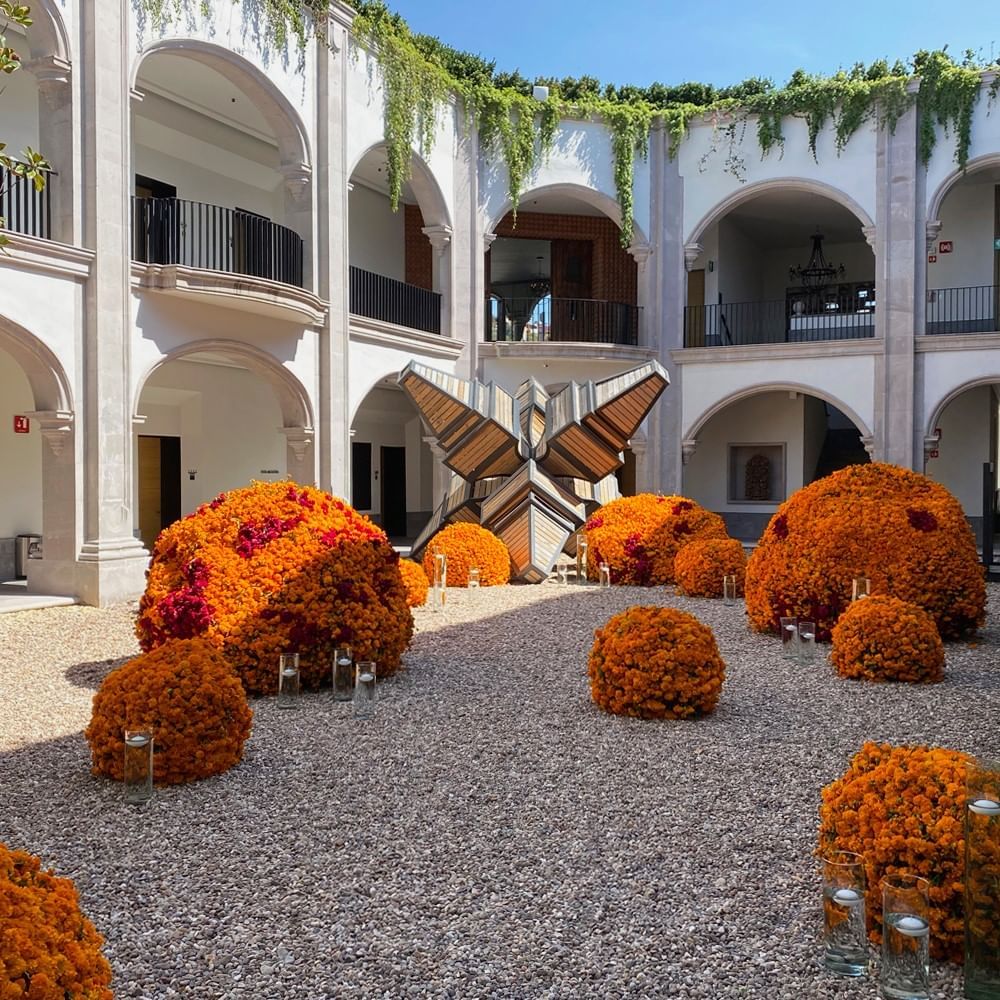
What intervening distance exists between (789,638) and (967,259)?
14.9 meters

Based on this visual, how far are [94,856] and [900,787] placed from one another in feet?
9.67

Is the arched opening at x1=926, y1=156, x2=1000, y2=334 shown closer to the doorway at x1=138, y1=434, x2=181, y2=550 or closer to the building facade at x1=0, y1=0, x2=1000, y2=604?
the building facade at x1=0, y1=0, x2=1000, y2=604

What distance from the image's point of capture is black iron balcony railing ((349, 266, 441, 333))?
16.5m

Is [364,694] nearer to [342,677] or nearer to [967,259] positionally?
[342,677]

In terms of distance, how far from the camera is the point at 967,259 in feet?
64.6

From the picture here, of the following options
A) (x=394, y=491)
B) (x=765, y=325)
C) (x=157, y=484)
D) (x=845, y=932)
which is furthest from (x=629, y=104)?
(x=845, y=932)

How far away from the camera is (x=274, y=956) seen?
2.98 meters

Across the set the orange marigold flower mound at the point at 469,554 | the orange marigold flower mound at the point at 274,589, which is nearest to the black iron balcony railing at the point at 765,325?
the orange marigold flower mound at the point at 469,554

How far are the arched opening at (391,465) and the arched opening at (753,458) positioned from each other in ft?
19.6

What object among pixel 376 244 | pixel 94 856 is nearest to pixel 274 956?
pixel 94 856

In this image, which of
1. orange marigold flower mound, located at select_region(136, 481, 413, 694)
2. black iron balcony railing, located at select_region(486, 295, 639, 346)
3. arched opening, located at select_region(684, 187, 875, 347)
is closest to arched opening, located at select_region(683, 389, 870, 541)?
arched opening, located at select_region(684, 187, 875, 347)

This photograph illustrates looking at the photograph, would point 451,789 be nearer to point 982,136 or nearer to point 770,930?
point 770,930

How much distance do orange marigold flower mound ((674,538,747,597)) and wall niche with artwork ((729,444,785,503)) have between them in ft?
33.4

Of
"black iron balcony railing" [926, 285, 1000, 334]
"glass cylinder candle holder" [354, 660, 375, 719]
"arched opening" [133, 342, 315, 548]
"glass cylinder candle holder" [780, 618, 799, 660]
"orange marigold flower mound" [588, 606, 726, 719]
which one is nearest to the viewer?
"orange marigold flower mound" [588, 606, 726, 719]
